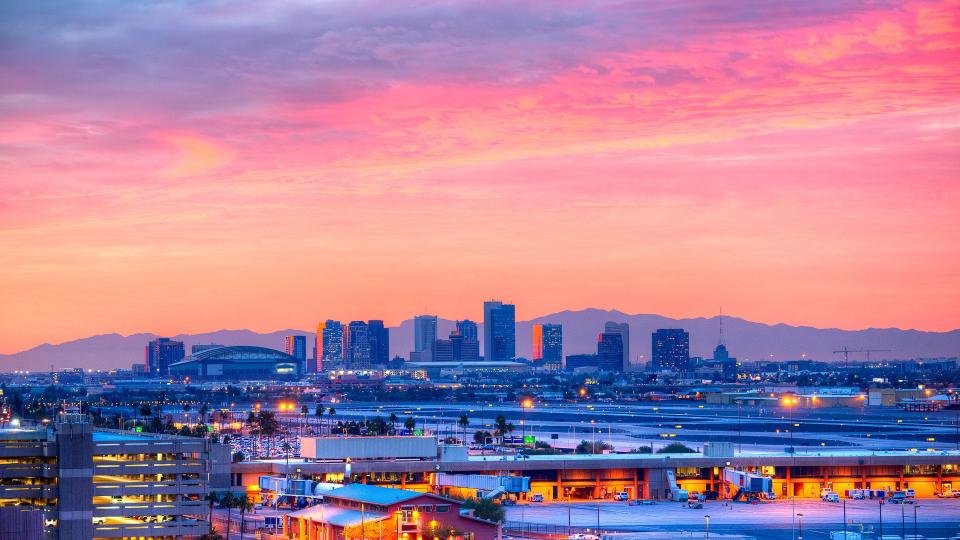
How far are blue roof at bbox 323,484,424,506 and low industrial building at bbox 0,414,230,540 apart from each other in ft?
24.4

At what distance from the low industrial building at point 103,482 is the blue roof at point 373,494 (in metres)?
7.45

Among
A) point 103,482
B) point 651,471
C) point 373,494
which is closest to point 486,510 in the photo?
point 373,494

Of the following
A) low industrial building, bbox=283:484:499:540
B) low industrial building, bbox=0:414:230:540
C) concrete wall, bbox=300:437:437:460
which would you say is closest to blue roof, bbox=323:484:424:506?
low industrial building, bbox=283:484:499:540

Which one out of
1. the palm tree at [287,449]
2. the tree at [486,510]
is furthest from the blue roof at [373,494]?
the palm tree at [287,449]

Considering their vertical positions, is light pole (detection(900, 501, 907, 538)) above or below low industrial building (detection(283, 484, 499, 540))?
below

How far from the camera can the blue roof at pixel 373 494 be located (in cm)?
7206

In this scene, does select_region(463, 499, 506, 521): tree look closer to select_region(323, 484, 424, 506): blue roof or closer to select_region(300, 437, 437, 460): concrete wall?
select_region(323, 484, 424, 506): blue roof

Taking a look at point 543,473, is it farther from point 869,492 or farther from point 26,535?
point 26,535

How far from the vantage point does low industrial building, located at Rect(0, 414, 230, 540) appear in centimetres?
6856

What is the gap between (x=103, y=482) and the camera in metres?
70.7

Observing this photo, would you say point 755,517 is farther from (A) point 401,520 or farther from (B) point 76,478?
(B) point 76,478

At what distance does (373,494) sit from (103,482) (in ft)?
42.3

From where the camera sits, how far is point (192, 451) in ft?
240

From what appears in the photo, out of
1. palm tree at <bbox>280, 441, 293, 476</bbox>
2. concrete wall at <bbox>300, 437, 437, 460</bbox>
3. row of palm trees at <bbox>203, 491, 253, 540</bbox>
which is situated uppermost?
concrete wall at <bbox>300, 437, 437, 460</bbox>
